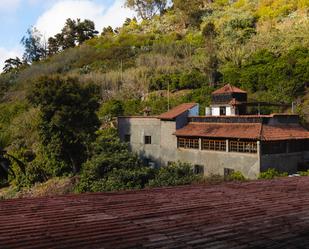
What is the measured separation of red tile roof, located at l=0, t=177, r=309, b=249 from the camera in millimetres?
4957

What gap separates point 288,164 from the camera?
1006 inches

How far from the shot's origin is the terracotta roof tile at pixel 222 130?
24825mm

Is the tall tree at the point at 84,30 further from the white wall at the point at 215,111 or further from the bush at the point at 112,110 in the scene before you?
the white wall at the point at 215,111

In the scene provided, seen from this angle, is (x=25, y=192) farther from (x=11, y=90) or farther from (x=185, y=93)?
(x=11, y=90)

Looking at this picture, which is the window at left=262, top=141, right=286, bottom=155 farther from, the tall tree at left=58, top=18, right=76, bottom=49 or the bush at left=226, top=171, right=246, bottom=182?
the tall tree at left=58, top=18, right=76, bottom=49

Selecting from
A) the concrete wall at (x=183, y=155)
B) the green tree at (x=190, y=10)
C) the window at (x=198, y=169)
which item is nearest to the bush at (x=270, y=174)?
the concrete wall at (x=183, y=155)

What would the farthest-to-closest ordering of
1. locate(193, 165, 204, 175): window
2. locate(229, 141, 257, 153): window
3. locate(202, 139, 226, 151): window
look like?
1. locate(193, 165, 204, 175): window
2. locate(202, 139, 226, 151): window
3. locate(229, 141, 257, 153): window

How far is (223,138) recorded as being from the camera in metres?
26.2

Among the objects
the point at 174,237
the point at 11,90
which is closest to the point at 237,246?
the point at 174,237

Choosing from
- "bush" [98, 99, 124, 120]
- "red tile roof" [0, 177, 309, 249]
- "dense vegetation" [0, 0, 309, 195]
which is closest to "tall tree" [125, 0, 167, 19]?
"dense vegetation" [0, 0, 309, 195]

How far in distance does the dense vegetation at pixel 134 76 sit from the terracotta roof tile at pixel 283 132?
5.09 meters

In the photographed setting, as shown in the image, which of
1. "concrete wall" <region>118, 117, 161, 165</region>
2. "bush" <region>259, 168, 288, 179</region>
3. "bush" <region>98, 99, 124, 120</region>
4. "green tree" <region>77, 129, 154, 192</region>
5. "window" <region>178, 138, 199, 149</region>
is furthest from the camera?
"bush" <region>98, 99, 124, 120</region>

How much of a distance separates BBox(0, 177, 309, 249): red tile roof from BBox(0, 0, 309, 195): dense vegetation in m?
15.0

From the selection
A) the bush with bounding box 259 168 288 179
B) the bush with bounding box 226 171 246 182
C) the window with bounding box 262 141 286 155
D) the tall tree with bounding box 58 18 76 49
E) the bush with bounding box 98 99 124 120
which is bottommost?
the bush with bounding box 226 171 246 182
